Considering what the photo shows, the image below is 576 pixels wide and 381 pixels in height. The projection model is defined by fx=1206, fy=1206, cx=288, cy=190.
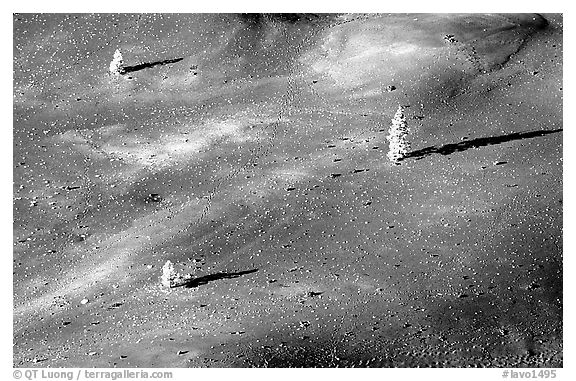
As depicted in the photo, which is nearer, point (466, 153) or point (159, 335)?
point (159, 335)

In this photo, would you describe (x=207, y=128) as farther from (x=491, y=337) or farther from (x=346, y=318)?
(x=491, y=337)

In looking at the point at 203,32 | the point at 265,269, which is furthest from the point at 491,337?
the point at 203,32

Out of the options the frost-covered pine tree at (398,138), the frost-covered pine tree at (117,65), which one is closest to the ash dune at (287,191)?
the frost-covered pine tree at (117,65)

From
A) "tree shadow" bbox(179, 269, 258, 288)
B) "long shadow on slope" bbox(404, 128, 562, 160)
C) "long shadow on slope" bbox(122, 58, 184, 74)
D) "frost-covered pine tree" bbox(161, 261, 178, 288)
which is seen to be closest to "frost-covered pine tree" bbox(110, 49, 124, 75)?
"long shadow on slope" bbox(122, 58, 184, 74)

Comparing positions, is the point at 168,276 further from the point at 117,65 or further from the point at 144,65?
the point at 144,65

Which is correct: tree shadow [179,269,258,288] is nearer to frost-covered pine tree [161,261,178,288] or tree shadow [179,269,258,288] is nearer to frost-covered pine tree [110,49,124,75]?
frost-covered pine tree [161,261,178,288]

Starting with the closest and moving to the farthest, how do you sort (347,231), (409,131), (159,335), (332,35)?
(159,335) < (347,231) < (409,131) < (332,35)

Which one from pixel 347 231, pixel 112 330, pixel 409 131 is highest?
pixel 409 131
